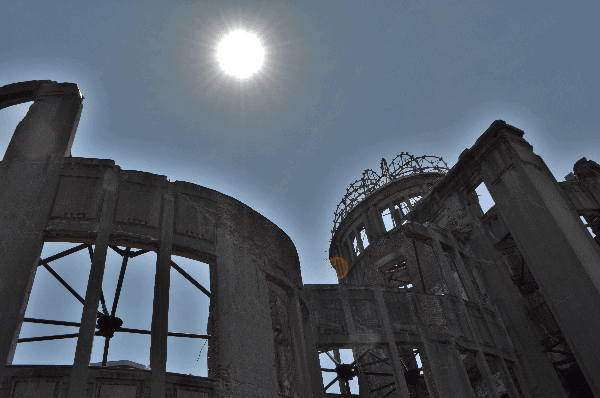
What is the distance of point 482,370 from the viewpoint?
494 inches

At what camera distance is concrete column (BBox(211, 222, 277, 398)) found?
7.77 metres

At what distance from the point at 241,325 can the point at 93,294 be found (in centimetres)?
269

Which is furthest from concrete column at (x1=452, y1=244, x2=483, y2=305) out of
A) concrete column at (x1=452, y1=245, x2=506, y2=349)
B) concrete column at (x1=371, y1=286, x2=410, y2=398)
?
concrete column at (x1=371, y1=286, x2=410, y2=398)

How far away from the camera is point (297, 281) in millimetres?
11062

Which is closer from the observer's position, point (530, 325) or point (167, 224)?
point (167, 224)

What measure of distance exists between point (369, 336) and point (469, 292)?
14.0 feet

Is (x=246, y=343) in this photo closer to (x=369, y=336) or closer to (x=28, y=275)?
→ (x=28, y=275)

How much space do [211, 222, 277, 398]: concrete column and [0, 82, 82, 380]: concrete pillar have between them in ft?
10.6

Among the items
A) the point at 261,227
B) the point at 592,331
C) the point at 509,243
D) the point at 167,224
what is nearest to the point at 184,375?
the point at 167,224

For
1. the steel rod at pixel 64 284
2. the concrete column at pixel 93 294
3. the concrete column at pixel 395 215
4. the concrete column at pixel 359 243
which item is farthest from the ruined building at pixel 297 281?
the concrete column at pixel 359 243

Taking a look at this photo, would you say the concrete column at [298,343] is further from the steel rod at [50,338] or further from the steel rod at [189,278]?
the steel rod at [50,338]

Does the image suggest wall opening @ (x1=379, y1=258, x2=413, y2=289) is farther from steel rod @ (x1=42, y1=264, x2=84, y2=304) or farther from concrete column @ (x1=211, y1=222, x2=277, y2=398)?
Result: steel rod @ (x1=42, y1=264, x2=84, y2=304)

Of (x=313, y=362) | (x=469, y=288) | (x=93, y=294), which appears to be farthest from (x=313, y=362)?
(x=469, y=288)

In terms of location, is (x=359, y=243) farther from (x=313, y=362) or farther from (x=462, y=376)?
(x=313, y=362)
